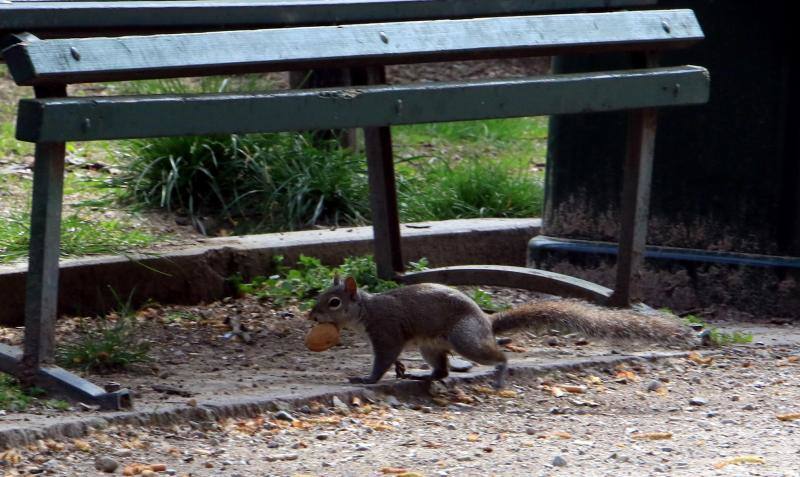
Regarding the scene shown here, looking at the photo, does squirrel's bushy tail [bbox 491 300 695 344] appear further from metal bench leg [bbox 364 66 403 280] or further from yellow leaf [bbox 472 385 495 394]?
metal bench leg [bbox 364 66 403 280]

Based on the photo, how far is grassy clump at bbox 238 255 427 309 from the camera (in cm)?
596

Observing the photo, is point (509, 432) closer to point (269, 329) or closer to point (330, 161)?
point (269, 329)

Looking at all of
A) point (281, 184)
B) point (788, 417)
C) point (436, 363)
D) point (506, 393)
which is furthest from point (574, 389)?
point (281, 184)

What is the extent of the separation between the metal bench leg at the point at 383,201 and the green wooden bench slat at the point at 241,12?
0.54m

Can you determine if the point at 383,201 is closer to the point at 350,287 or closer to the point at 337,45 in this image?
the point at 350,287

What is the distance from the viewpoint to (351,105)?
4484 mm

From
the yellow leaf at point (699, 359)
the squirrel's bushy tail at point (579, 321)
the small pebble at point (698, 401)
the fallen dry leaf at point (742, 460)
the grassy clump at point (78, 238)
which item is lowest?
the small pebble at point (698, 401)

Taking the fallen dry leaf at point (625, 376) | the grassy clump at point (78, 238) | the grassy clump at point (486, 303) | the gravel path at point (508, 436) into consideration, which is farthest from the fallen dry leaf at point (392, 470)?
the grassy clump at point (78, 238)

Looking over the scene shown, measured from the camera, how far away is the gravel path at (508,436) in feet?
12.5

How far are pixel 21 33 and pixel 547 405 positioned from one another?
2.09 m

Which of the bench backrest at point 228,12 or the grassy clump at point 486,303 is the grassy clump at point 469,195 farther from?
the bench backrest at point 228,12

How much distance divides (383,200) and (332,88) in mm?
1561

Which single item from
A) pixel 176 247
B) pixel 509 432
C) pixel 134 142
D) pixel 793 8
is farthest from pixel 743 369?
pixel 134 142

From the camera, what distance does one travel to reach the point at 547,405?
461cm
